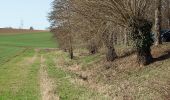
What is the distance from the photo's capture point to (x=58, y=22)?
59469 millimetres

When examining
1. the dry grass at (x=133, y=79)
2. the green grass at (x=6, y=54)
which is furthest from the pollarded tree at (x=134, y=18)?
the green grass at (x=6, y=54)

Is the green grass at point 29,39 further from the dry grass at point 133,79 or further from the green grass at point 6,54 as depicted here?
the dry grass at point 133,79

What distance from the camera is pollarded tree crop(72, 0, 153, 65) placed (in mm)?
28578

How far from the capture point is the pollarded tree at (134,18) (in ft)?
93.8

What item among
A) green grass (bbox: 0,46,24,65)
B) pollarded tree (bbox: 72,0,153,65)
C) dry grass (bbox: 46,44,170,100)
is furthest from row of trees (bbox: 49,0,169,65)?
green grass (bbox: 0,46,24,65)

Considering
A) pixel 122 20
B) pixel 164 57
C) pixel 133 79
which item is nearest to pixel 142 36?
pixel 122 20

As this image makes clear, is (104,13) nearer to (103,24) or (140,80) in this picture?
(103,24)

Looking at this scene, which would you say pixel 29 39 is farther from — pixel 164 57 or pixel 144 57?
pixel 164 57

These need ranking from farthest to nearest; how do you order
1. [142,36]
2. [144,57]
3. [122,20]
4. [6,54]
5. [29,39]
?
[29,39] → [6,54] → [122,20] → [144,57] → [142,36]

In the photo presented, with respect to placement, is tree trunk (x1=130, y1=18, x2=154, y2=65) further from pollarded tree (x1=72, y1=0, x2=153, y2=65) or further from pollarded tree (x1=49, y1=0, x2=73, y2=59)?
pollarded tree (x1=49, y1=0, x2=73, y2=59)

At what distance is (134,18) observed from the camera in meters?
28.7

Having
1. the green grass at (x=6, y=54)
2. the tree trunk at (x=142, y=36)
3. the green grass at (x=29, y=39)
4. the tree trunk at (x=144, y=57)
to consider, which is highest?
the tree trunk at (x=142, y=36)

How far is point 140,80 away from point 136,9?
6.59 meters

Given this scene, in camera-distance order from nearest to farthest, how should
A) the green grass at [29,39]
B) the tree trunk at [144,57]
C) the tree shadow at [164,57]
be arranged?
the tree shadow at [164,57] < the tree trunk at [144,57] < the green grass at [29,39]
